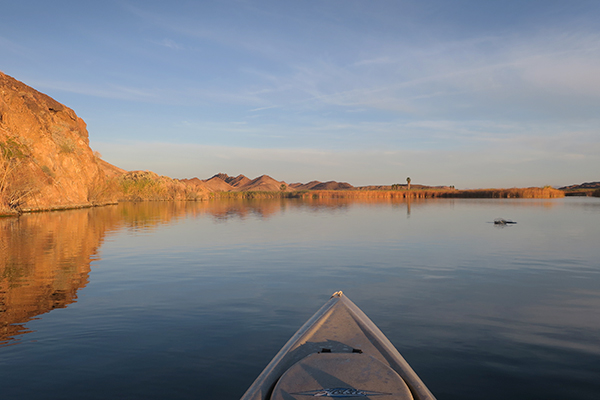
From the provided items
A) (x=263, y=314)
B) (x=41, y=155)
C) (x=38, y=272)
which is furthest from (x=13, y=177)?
(x=263, y=314)

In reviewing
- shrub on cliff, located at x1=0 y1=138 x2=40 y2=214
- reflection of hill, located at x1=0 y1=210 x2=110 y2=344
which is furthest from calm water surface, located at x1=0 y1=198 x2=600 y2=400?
shrub on cliff, located at x1=0 y1=138 x2=40 y2=214

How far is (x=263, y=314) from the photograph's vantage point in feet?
30.1

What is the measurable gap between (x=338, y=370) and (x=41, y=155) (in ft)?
206

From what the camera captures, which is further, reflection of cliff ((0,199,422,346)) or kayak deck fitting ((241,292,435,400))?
reflection of cliff ((0,199,422,346))

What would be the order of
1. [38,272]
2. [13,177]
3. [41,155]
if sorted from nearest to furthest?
[38,272] → [13,177] → [41,155]

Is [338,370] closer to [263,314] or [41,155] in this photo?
[263,314]

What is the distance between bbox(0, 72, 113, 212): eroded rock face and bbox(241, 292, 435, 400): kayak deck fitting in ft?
139

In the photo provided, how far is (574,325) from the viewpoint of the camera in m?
8.26

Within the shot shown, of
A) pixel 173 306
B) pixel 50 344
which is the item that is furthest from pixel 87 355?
pixel 173 306

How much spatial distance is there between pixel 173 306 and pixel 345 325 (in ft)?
18.2

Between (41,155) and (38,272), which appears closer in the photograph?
(38,272)

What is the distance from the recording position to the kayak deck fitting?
416 centimetres

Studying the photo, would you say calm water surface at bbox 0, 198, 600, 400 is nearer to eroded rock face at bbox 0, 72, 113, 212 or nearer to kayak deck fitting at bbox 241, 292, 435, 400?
kayak deck fitting at bbox 241, 292, 435, 400

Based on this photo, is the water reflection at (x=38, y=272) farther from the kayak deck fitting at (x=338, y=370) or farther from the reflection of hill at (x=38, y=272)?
the kayak deck fitting at (x=338, y=370)
